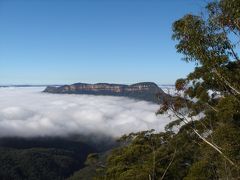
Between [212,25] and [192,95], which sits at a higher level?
[212,25]

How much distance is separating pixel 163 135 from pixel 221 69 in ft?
55.3

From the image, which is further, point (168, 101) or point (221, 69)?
point (168, 101)

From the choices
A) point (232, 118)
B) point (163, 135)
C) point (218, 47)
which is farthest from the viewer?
point (163, 135)

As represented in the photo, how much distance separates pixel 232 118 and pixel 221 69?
6.51 m

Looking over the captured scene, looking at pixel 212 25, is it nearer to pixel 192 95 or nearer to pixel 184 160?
pixel 192 95

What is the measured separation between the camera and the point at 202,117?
103 feet

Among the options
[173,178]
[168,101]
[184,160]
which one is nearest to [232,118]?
[168,101]

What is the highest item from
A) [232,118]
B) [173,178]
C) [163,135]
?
[232,118]

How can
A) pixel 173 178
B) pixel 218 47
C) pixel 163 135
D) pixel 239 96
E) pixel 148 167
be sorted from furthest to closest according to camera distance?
pixel 163 135 → pixel 173 178 → pixel 148 167 → pixel 239 96 → pixel 218 47

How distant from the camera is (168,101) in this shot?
2358cm

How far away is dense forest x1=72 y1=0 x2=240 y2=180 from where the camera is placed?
1688cm

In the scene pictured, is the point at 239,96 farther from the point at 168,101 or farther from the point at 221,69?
the point at 168,101

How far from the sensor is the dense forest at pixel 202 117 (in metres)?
16.9

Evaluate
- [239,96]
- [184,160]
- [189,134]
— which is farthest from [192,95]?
[239,96]
